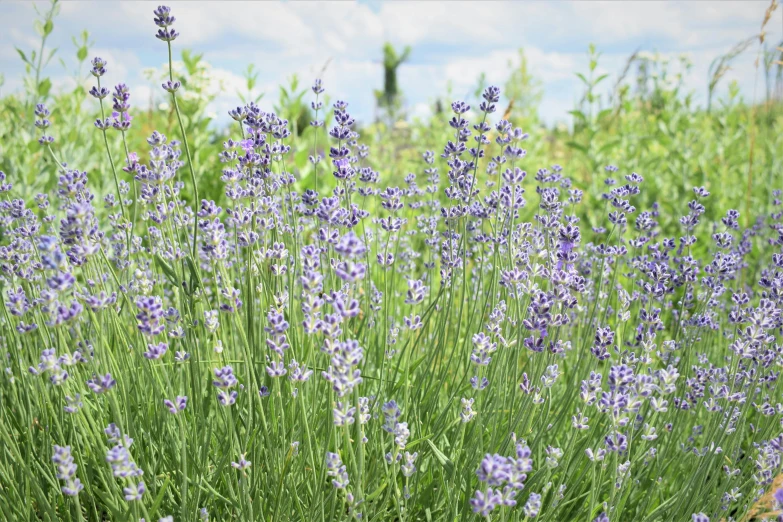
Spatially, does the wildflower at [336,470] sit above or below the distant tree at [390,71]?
below

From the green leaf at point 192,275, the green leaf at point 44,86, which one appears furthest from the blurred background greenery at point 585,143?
the green leaf at point 192,275

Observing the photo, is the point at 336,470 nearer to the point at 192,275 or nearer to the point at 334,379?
the point at 334,379

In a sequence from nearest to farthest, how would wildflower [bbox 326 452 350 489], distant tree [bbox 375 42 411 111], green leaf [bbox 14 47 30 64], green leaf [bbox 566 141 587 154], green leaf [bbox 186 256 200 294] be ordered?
wildflower [bbox 326 452 350 489], green leaf [bbox 186 256 200 294], green leaf [bbox 14 47 30 64], green leaf [bbox 566 141 587 154], distant tree [bbox 375 42 411 111]

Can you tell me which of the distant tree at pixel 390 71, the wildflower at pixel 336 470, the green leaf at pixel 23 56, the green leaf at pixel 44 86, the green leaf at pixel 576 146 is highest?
the distant tree at pixel 390 71

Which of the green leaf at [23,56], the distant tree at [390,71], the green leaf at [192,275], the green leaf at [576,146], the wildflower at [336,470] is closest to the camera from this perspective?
the wildflower at [336,470]

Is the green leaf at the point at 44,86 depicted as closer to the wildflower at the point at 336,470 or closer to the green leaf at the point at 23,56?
the green leaf at the point at 23,56

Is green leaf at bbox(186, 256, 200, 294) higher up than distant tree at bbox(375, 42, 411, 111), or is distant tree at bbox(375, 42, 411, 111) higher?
distant tree at bbox(375, 42, 411, 111)

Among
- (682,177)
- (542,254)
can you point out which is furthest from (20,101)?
(682,177)

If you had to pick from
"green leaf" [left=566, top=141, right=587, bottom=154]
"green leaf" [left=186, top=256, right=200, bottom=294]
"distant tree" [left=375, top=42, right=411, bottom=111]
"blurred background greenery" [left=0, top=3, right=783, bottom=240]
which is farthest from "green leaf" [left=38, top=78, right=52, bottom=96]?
"distant tree" [left=375, top=42, right=411, bottom=111]

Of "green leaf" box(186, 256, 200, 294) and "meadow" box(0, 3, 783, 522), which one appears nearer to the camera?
"meadow" box(0, 3, 783, 522)

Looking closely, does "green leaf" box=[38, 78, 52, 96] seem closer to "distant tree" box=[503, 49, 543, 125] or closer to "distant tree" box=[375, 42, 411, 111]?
"distant tree" box=[503, 49, 543, 125]

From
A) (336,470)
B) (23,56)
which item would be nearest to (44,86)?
(23,56)

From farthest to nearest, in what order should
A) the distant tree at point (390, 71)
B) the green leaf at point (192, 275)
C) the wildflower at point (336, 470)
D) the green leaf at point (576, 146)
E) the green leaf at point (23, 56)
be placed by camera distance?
the distant tree at point (390, 71), the green leaf at point (576, 146), the green leaf at point (23, 56), the green leaf at point (192, 275), the wildflower at point (336, 470)

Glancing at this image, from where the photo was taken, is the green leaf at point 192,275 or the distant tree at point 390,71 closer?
the green leaf at point 192,275
